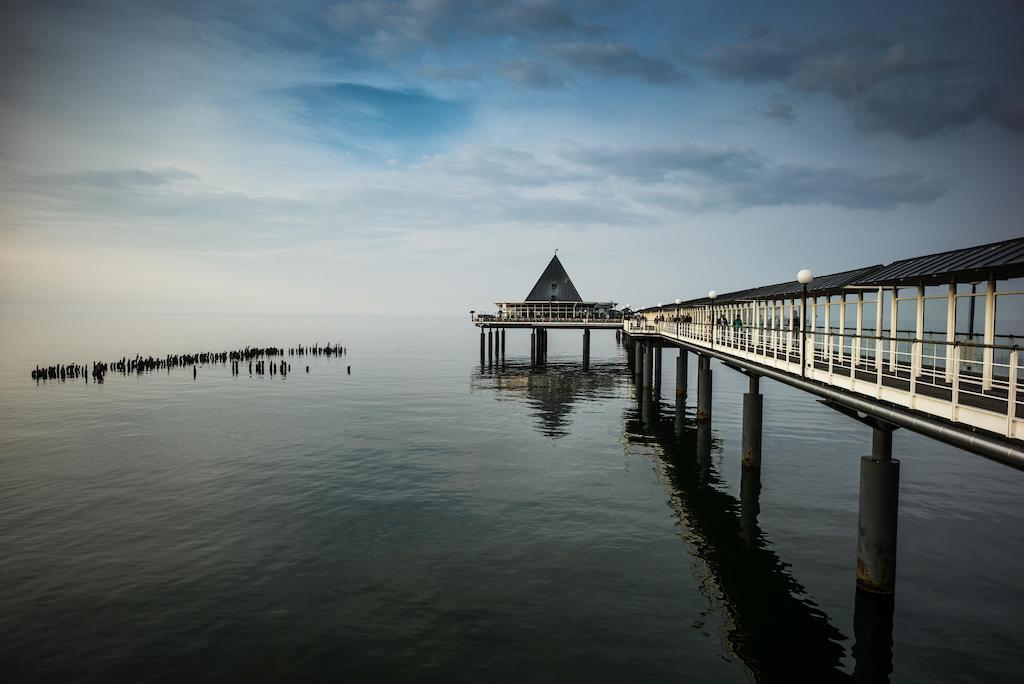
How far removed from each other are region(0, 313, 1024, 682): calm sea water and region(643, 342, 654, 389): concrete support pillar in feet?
49.7

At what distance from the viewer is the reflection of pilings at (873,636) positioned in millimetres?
13033

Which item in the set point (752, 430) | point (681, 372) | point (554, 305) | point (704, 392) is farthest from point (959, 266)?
point (554, 305)

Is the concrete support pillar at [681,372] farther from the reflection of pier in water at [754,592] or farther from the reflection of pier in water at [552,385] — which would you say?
the reflection of pier in water at [754,592]

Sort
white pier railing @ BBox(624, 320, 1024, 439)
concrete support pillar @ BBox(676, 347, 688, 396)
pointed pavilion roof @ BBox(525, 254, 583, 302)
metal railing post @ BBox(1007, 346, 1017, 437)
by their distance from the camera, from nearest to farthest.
Result: metal railing post @ BBox(1007, 346, 1017, 437) → white pier railing @ BBox(624, 320, 1024, 439) → concrete support pillar @ BBox(676, 347, 688, 396) → pointed pavilion roof @ BBox(525, 254, 583, 302)

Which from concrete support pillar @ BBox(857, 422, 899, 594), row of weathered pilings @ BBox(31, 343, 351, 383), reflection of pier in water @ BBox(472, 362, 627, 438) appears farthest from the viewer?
row of weathered pilings @ BBox(31, 343, 351, 383)

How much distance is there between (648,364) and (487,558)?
40038mm

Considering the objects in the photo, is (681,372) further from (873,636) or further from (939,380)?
(873,636)

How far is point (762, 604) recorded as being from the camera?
15914 mm

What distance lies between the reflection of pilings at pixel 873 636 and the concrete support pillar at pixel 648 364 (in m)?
36.4

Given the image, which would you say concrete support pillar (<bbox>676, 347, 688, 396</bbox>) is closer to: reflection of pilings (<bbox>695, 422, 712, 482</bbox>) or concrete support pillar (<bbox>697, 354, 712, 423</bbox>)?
concrete support pillar (<bbox>697, 354, 712, 423</bbox>)

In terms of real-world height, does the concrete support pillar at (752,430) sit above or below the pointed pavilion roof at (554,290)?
→ below

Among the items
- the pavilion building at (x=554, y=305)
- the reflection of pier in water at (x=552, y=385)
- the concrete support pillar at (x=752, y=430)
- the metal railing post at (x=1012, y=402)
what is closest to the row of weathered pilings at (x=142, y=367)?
the reflection of pier in water at (x=552, y=385)

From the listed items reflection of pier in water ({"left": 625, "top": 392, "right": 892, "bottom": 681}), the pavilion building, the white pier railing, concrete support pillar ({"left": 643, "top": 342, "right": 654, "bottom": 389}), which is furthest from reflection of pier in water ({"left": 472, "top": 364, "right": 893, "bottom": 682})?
the pavilion building

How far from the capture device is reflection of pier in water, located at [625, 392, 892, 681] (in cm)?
1332
